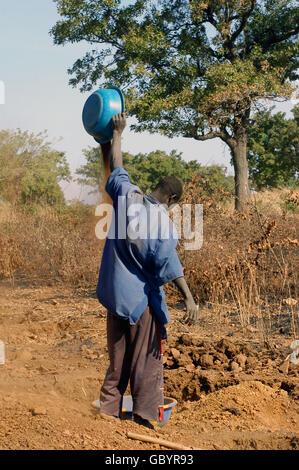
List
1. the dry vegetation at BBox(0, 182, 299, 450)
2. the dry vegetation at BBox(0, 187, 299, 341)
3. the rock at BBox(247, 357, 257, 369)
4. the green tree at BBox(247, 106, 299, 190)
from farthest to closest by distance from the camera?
the green tree at BBox(247, 106, 299, 190) → the dry vegetation at BBox(0, 187, 299, 341) → the rock at BBox(247, 357, 257, 369) → the dry vegetation at BBox(0, 182, 299, 450)

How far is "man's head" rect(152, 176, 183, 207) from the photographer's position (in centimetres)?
333

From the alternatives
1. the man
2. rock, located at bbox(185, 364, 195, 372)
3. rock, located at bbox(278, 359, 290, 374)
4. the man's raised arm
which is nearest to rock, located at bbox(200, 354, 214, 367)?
rock, located at bbox(185, 364, 195, 372)

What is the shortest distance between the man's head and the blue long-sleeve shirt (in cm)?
10

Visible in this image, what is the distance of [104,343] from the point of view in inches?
212

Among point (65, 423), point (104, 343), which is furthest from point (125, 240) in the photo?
point (104, 343)

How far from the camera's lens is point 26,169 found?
19.7 metres

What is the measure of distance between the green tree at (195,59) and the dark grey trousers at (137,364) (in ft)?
39.9

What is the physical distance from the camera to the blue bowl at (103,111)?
11.1ft

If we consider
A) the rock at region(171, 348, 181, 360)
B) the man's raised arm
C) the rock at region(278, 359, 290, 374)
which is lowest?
the rock at region(278, 359, 290, 374)

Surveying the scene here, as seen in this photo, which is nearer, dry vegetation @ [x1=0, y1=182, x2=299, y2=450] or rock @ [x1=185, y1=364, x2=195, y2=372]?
dry vegetation @ [x1=0, y1=182, x2=299, y2=450]

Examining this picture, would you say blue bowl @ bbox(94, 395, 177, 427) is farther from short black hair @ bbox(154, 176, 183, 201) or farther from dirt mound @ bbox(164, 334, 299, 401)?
short black hair @ bbox(154, 176, 183, 201)

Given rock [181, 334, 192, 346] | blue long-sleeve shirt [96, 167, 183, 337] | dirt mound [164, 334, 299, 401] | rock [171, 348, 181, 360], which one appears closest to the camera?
blue long-sleeve shirt [96, 167, 183, 337]

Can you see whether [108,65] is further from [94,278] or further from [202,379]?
[202,379]

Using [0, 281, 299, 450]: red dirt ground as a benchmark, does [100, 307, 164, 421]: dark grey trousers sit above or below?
above
